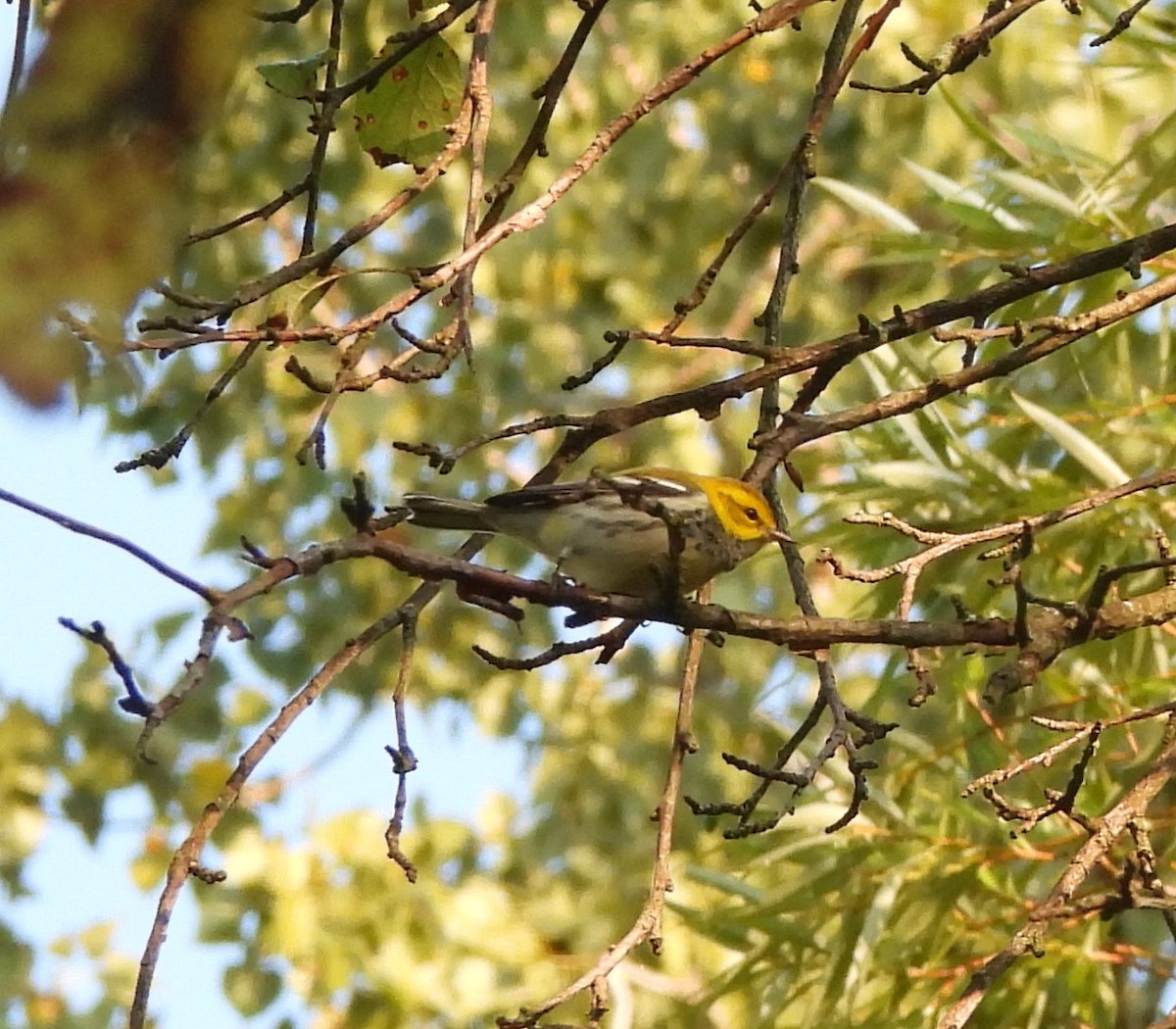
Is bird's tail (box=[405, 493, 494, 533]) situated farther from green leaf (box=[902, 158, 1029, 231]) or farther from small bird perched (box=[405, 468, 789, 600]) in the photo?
green leaf (box=[902, 158, 1029, 231])

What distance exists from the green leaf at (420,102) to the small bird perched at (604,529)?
44cm

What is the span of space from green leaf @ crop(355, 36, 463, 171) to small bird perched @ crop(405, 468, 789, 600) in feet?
1.46

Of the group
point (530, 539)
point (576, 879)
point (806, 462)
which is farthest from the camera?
point (576, 879)

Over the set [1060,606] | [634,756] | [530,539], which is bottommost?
[1060,606]

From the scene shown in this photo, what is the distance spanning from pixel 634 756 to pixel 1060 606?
236 inches

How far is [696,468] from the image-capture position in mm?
7195

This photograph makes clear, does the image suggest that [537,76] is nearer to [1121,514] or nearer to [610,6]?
[610,6]

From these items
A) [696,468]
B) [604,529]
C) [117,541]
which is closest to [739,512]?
[604,529]

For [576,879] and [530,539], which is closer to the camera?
[530,539]

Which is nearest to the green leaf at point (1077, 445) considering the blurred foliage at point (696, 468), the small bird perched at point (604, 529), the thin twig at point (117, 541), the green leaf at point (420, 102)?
the blurred foliage at point (696, 468)

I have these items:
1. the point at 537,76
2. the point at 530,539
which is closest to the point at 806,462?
the point at 537,76

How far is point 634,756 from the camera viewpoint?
745 cm

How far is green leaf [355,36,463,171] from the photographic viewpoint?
2.04 meters

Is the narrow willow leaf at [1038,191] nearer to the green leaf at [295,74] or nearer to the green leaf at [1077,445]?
the green leaf at [1077,445]
